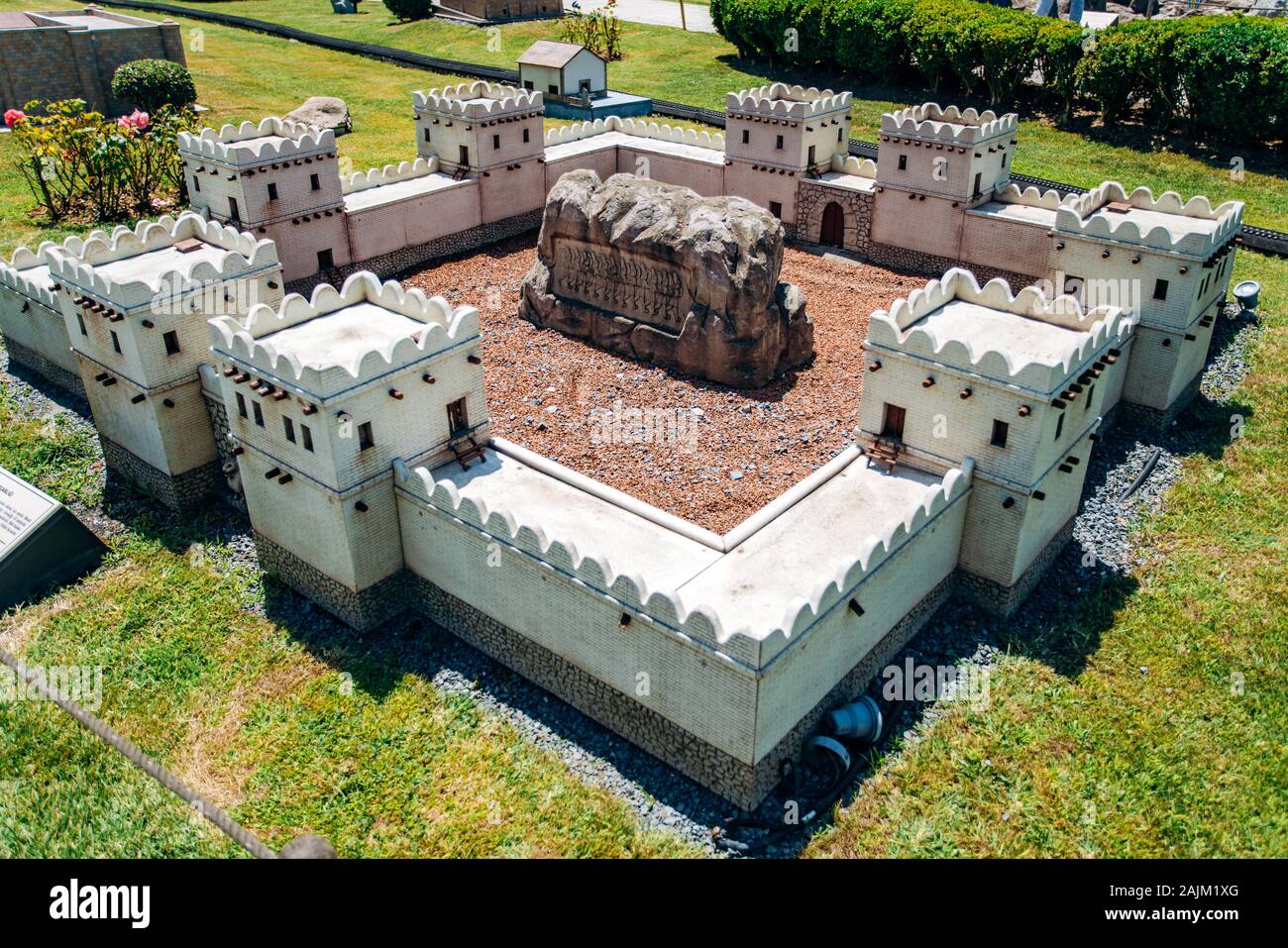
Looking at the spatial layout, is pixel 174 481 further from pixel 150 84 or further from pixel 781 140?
pixel 150 84

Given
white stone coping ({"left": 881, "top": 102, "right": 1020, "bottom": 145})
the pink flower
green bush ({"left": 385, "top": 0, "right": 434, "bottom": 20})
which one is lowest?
the pink flower

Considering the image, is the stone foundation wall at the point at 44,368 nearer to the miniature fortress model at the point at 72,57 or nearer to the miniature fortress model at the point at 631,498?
the miniature fortress model at the point at 631,498

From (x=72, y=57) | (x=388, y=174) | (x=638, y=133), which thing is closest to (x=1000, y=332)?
(x=388, y=174)

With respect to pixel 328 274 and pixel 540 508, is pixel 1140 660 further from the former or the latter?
pixel 328 274

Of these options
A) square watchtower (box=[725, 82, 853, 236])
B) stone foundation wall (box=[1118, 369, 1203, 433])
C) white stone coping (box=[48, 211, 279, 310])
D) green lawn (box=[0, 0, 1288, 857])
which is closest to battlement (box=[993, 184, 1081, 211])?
square watchtower (box=[725, 82, 853, 236])

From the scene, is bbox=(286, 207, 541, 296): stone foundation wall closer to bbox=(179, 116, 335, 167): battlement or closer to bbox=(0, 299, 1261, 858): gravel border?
bbox=(179, 116, 335, 167): battlement

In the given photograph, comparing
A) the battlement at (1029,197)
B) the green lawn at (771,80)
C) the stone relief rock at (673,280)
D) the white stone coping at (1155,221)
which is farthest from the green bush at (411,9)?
the white stone coping at (1155,221)
